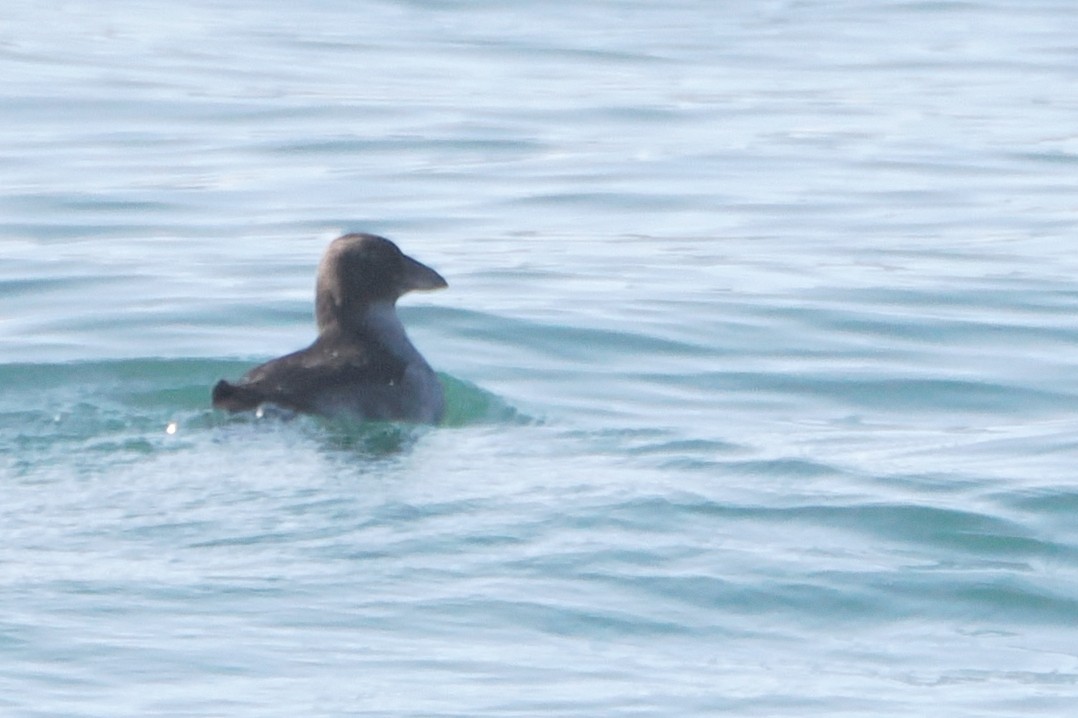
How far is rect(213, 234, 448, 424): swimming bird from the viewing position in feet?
32.1

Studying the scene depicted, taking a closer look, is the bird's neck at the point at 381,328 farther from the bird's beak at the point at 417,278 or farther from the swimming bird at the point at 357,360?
the bird's beak at the point at 417,278

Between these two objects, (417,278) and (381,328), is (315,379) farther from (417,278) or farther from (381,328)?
(417,278)

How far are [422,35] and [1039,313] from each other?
14.5 meters

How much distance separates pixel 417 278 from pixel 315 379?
1.34m

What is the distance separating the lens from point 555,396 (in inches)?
448

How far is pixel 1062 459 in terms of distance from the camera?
10.2 metres

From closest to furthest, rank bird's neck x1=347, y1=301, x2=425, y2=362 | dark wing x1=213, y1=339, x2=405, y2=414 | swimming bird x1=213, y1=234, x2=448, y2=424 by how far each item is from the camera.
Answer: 1. dark wing x1=213, y1=339, x2=405, y2=414
2. swimming bird x1=213, y1=234, x2=448, y2=424
3. bird's neck x1=347, y1=301, x2=425, y2=362

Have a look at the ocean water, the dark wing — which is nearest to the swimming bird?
the dark wing

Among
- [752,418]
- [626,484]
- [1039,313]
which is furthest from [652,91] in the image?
[626,484]

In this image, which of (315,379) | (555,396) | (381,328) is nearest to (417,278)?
(381,328)

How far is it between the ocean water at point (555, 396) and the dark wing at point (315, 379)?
0.13 metres

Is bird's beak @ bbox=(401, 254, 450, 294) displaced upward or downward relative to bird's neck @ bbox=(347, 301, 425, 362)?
upward

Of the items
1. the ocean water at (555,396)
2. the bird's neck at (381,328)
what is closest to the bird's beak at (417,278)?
the bird's neck at (381,328)

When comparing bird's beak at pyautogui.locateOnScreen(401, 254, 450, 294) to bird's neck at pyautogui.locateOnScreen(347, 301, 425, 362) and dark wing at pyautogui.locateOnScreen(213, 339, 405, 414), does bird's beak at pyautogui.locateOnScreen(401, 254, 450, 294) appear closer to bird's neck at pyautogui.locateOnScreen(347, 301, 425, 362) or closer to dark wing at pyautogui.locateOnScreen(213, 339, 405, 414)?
bird's neck at pyautogui.locateOnScreen(347, 301, 425, 362)
